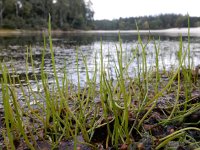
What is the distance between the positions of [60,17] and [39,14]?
21.5 ft

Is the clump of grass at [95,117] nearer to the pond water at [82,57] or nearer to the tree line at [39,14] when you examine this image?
the pond water at [82,57]

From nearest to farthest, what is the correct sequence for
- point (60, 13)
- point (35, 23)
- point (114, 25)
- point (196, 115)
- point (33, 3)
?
point (196, 115) < point (35, 23) < point (33, 3) < point (60, 13) < point (114, 25)

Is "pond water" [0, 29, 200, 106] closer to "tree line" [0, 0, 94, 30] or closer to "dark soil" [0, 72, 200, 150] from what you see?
"dark soil" [0, 72, 200, 150]

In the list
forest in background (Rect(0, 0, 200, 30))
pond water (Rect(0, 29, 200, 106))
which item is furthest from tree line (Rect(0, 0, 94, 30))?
pond water (Rect(0, 29, 200, 106))

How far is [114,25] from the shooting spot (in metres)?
78.1

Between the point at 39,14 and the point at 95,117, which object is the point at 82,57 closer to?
the point at 95,117

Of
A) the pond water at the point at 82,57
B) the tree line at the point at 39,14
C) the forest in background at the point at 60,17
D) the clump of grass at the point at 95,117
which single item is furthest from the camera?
the forest in background at the point at 60,17

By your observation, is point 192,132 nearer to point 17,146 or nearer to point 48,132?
point 48,132

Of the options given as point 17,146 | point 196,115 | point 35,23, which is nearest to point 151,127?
point 196,115

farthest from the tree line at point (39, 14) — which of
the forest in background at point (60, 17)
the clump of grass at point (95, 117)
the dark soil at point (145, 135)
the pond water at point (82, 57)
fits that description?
the dark soil at point (145, 135)

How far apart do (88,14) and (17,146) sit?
86913mm

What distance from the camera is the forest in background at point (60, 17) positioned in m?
48.4

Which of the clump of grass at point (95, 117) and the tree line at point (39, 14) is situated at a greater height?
the tree line at point (39, 14)

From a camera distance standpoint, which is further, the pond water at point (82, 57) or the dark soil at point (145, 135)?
the pond water at point (82, 57)
